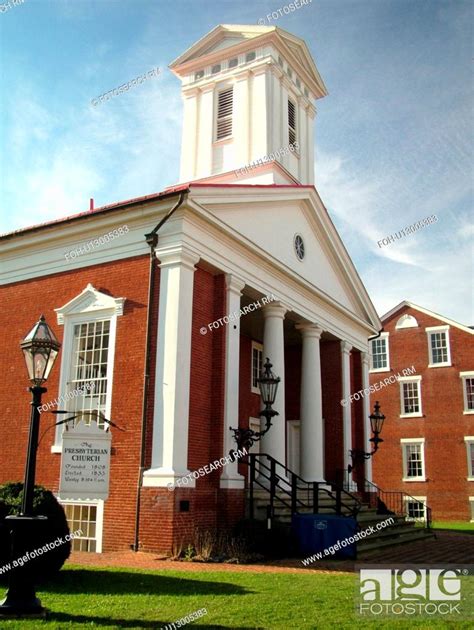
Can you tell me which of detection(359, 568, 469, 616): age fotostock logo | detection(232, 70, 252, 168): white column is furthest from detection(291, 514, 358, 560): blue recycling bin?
detection(232, 70, 252, 168): white column

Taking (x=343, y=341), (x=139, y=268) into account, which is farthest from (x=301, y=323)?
(x=139, y=268)

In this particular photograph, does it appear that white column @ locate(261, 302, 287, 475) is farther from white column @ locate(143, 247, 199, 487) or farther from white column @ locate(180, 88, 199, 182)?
white column @ locate(180, 88, 199, 182)

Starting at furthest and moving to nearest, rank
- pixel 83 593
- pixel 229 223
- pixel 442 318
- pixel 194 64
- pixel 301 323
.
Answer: pixel 442 318 < pixel 194 64 < pixel 301 323 < pixel 229 223 < pixel 83 593

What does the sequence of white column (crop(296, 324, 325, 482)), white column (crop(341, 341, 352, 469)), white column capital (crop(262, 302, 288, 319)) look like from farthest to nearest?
white column (crop(341, 341, 352, 469)) → white column (crop(296, 324, 325, 482)) → white column capital (crop(262, 302, 288, 319))

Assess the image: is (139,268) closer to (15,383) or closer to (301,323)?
(15,383)

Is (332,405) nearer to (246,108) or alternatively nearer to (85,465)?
(246,108)

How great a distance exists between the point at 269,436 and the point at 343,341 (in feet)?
22.6

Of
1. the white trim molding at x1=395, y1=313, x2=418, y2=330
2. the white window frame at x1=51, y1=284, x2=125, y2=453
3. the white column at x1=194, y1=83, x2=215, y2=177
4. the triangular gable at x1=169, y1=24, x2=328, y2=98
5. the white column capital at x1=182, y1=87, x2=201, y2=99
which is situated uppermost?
the triangular gable at x1=169, y1=24, x2=328, y2=98

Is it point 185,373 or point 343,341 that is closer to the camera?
point 185,373

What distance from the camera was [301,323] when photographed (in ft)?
66.3

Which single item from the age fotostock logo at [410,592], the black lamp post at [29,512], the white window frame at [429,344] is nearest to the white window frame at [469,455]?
the white window frame at [429,344]

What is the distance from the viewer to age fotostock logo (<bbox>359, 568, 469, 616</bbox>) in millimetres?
7930

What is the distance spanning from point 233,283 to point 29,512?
9.19 m

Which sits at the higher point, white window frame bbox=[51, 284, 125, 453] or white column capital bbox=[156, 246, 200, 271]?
white column capital bbox=[156, 246, 200, 271]
